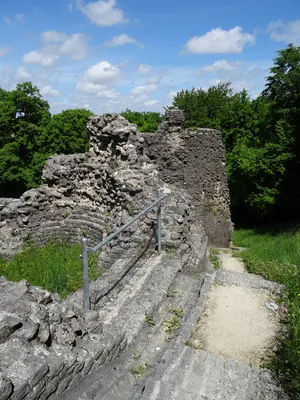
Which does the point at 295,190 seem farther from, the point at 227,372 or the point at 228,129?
the point at 227,372

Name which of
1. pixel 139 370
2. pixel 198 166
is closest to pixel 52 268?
pixel 139 370

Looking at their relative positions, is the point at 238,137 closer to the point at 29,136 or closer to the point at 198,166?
the point at 198,166

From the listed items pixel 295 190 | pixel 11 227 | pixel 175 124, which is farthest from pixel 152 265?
pixel 295 190

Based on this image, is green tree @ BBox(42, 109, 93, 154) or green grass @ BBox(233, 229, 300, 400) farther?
green tree @ BBox(42, 109, 93, 154)

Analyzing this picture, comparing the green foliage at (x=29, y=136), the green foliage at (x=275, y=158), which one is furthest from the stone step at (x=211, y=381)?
the green foliage at (x=29, y=136)

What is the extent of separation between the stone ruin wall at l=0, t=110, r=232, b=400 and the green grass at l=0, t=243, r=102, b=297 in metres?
0.49

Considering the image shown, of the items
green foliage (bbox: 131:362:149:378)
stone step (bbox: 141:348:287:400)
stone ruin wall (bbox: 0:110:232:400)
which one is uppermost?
stone ruin wall (bbox: 0:110:232:400)

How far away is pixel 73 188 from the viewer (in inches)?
366

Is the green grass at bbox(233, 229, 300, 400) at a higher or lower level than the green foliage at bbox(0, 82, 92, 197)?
lower

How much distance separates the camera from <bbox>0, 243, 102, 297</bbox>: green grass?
5363 millimetres

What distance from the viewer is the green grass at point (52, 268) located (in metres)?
5.36

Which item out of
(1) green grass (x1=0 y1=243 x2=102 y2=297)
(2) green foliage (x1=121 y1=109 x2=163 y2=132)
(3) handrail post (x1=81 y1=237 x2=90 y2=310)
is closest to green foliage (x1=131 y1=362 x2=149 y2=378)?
(3) handrail post (x1=81 y1=237 x2=90 y2=310)

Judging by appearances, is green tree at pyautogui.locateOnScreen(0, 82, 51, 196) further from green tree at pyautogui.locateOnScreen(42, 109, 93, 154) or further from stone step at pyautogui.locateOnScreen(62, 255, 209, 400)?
stone step at pyautogui.locateOnScreen(62, 255, 209, 400)

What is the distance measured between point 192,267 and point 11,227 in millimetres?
5738
